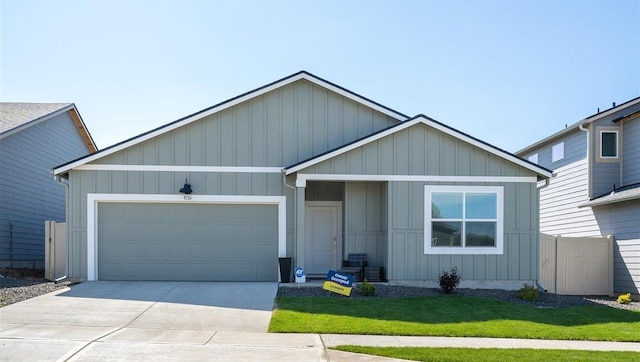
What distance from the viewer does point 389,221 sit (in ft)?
50.9

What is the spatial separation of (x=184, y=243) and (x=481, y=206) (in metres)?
7.75

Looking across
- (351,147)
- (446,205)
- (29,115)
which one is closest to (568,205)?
(446,205)

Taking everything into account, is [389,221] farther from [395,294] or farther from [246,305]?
[246,305]

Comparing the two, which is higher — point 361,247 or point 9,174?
point 9,174

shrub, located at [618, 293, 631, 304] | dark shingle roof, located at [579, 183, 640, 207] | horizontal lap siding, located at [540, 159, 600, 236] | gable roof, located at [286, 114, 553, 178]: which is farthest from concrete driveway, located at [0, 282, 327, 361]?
horizontal lap siding, located at [540, 159, 600, 236]

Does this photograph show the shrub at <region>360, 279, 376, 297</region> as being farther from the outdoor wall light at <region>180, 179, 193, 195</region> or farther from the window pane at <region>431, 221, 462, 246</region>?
the outdoor wall light at <region>180, 179, 193, 195</region>

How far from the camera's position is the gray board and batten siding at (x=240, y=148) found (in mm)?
16172

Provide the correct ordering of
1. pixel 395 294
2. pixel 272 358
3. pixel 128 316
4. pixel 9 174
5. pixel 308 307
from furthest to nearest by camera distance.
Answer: pixel 9 174, pixel 395 294, pixel 308 307, pixel 128 316, pixel 272 358

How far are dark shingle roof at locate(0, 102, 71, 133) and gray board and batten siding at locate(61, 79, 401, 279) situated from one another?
16.5 ft

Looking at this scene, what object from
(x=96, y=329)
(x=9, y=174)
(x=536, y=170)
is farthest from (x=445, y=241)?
(x=9, y=174)

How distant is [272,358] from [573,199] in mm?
14958

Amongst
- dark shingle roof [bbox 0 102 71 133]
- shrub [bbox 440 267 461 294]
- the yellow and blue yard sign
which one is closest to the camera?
the yellow and blue yard sign

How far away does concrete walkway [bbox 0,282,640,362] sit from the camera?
868 centimetres

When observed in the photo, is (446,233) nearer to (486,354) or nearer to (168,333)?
(486,354)
